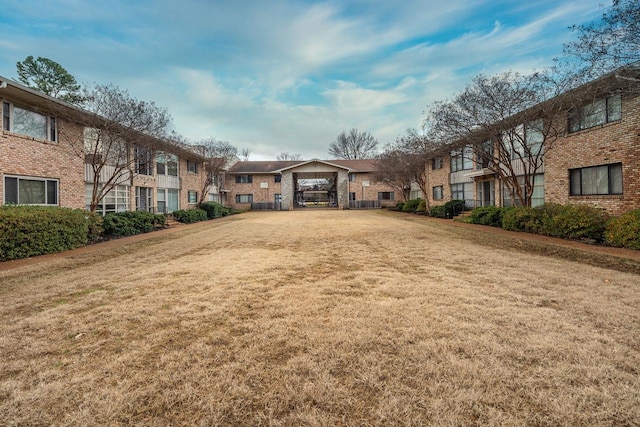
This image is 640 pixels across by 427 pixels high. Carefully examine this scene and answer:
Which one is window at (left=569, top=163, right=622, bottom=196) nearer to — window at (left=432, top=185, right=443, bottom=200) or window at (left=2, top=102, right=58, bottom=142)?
window at (left=432, top=185, right=443, bottom=200)

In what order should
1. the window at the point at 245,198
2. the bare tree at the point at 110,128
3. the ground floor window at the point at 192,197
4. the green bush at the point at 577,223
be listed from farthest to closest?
the window at the point at 245,198 → the ground floor window at the point at 192,197 → the bare tree at the point at 110,128 → the green bush at the point at 577,223

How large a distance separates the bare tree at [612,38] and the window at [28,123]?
19728mm

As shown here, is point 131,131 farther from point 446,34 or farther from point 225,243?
point 446,34

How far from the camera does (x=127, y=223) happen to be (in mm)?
13031

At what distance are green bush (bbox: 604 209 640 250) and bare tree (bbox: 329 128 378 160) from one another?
45.5m

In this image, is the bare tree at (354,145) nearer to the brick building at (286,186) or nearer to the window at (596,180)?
the brick building at (286,186)

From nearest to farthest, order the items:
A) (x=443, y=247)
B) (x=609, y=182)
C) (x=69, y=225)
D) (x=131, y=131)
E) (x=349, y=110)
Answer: (x=443, y=247), (x=69, y=225), (x=609, y=182), (x=131, y=131), (x=349, y=110)

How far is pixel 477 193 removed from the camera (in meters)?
20.8

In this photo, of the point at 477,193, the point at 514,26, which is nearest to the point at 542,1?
the point at 514,26

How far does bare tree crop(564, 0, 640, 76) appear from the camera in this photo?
672 cm

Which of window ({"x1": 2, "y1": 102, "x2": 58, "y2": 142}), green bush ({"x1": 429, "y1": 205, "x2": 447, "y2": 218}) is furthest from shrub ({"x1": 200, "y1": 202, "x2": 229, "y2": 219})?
green bush ({"x1": 429, "y1": 205, "x2": 447, "y2": 218})

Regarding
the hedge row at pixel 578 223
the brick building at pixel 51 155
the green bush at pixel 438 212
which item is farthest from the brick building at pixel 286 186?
the hedge row at pixel 578 223

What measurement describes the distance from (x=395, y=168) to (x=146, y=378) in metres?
23.9

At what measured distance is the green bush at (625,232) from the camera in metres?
7.74
